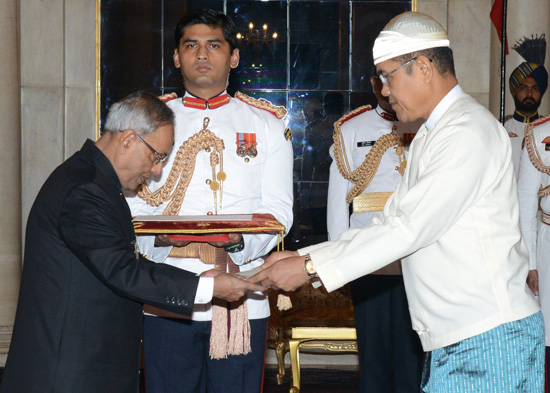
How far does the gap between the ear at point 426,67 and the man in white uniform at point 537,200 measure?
7.38ft

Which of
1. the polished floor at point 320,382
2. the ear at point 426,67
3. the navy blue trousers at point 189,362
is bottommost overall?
the polished floor at point 320,382

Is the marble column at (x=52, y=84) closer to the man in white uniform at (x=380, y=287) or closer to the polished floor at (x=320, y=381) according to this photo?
the polished floor at (x=320, y=381)

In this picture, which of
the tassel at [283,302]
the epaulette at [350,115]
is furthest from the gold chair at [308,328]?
the tassel at [283,302]

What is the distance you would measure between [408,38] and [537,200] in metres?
2.43

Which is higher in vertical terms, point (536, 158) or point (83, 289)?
point (536, 158)

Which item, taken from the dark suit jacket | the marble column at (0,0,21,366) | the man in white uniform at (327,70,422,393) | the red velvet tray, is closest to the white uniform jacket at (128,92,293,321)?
the red velvet tray

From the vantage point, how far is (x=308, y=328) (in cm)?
589

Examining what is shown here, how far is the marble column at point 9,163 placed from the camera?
6.11 meters

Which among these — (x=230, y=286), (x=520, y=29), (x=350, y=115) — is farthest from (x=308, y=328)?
(x=520, y=29)

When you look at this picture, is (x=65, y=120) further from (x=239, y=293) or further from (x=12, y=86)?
(x=239, y=293)

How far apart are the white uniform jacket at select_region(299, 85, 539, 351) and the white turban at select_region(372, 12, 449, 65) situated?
0.81ft

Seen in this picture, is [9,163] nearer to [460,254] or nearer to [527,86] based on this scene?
[527,86]

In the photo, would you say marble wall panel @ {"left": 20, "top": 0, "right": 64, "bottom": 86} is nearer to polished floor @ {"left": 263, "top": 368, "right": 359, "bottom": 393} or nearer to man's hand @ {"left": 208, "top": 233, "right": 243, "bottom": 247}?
polished floor @ {"left": 263, "top": 368, "right": 359, "bottom": 393}

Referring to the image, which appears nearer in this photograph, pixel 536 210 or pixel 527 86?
pixel 536 210
